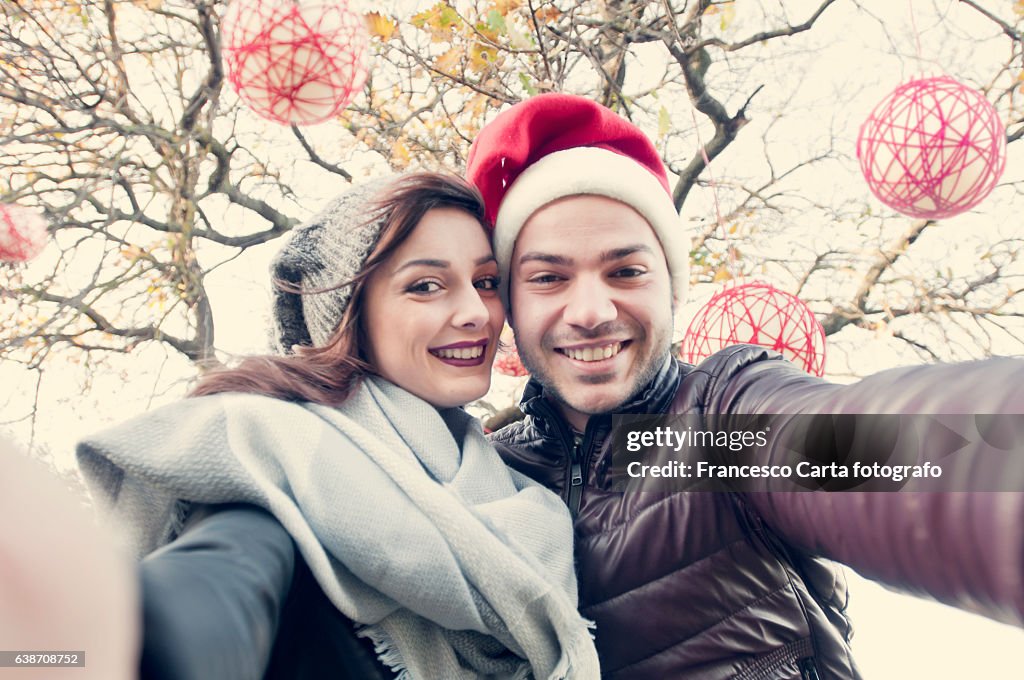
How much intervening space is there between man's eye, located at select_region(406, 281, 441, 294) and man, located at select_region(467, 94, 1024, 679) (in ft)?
0.67

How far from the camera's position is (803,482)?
992mm

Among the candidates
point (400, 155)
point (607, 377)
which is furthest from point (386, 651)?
point (400, 155)

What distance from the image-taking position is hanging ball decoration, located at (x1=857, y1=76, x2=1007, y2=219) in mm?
1824

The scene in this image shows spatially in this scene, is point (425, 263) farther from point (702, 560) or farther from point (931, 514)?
point (931, 514)

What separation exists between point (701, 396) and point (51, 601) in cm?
115

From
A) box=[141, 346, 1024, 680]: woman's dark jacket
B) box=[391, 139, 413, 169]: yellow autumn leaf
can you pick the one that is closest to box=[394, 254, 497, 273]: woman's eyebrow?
box=[141, 346, 1024, 680]: woman's dark jacket

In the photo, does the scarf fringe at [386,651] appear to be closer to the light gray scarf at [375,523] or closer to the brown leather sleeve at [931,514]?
the light gray scarf at [375,523]

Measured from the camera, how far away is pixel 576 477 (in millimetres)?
1390

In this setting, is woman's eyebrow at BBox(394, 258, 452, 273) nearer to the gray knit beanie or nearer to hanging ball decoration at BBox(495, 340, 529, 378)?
the gray knit beanie

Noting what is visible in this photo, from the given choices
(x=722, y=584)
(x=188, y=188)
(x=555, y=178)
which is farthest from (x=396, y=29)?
(x=722, y=584)

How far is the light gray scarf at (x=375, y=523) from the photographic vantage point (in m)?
0.89

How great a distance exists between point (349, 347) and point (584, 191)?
0.62m

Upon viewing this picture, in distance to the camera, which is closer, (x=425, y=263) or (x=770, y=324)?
(x=425, y=263)

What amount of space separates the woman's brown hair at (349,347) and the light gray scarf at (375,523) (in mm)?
81
